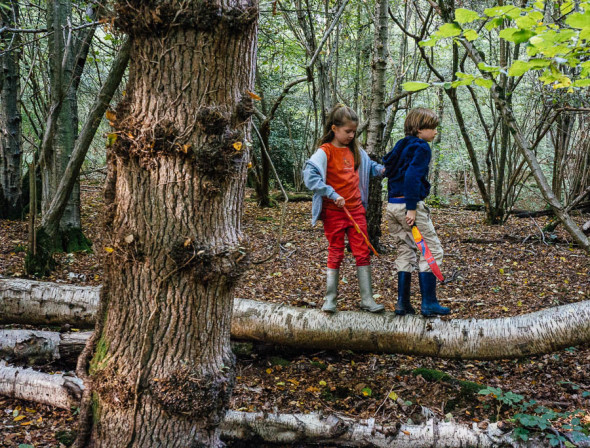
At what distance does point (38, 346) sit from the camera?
3.48 m

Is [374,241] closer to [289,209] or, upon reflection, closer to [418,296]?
[418,296]

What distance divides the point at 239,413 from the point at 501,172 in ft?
24.0

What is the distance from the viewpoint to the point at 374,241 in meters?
6.39

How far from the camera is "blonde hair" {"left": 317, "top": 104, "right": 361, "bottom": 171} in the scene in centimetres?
360

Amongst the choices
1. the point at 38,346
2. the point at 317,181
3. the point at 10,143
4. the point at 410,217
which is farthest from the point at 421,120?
the point at 10,143

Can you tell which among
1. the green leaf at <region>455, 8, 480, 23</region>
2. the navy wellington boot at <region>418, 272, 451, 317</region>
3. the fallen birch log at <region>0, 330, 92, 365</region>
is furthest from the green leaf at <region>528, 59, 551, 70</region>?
the fallen birch log at <region>0, 330, 92, 365</region>

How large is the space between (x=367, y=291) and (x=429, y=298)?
54cm

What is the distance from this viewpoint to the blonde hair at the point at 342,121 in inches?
142

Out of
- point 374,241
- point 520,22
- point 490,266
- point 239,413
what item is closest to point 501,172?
point 490,266

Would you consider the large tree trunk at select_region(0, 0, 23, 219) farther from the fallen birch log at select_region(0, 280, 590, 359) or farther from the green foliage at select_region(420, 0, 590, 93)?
the green foliage at select_region(420, 0, 590, 93)

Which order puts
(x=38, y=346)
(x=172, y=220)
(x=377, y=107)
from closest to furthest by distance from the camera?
(x=172, y=220), (x=38, y=346), (x=377, y=107)

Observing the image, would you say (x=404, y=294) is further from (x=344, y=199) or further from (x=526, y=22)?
(x=526, y=22)

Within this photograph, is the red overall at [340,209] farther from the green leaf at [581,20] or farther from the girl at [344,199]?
the green leaf at [581,20]

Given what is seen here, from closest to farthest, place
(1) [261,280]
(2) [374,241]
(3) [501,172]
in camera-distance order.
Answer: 1. (1) [261,280]
2. (2) [374,241]
3. (3) [501,172]
